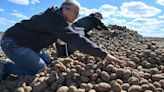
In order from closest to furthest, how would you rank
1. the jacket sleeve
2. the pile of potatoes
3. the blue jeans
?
the pile of potatoes < the jacket sleeve < the blue jeans

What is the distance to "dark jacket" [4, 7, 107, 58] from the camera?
4258 mm

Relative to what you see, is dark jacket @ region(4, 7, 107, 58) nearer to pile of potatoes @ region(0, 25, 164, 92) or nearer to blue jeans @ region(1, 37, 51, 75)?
blue jeans @ region(1, 37, 51, 75)

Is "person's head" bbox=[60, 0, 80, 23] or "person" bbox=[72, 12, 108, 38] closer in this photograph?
"person's head" bbox=[60, 0, 80, 23]

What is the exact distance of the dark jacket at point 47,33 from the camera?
4.26 m

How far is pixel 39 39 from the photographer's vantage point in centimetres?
473

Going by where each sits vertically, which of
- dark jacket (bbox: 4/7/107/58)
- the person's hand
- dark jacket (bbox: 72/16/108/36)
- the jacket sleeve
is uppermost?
dark jacket (bbox: 72/16/108/36)

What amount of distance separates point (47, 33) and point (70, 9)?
1.60ft

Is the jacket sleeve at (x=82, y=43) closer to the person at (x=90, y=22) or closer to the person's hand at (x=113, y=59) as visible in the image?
the person's hand at (x=113, y=59)

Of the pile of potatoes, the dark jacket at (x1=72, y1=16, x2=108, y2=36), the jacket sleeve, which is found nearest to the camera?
the pile of potatoes

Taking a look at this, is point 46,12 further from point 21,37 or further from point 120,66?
point 120,66

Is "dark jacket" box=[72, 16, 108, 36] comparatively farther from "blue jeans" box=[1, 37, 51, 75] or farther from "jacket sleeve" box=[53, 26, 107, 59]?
"jacket sleeve" box=[53, 26, 107, 59]

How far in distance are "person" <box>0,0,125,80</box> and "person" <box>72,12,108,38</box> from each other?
3.48 metres

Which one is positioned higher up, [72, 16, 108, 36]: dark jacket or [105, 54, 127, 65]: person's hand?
[72, 16, 108, 36]: dark jacket

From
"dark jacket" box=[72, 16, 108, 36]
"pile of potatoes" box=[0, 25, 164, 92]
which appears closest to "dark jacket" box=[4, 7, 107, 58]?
"pile of potatoes" box=[0, 25, 164, 92]
